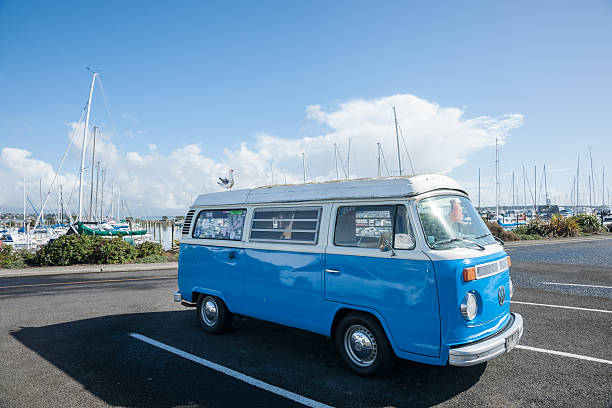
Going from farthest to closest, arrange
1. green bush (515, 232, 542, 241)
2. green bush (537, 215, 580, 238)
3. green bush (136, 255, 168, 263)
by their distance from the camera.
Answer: green bush (537, 215, 580, 238)
green bush (515, 232, 542, 241)
green bush (136, 255, 168, 263)

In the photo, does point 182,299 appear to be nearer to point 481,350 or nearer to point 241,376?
point 241,376

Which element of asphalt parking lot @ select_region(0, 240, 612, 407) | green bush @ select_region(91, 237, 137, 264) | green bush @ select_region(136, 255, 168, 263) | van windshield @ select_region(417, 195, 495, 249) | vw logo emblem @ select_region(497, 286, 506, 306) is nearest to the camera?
asphalt parking lot @ select_region(0, 240, 612, 407)

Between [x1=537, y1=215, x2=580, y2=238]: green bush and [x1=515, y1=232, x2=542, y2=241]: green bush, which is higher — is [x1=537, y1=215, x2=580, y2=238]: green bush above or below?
above

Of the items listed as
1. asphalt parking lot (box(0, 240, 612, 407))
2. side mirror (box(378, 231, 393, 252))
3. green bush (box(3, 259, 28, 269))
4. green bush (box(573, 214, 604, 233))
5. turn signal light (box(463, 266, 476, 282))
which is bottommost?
asphalt parking lot (box(0, 240, 612, 407))

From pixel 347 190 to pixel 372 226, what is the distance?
0.62 metres

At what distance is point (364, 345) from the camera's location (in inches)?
185

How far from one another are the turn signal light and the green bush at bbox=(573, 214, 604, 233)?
3092cm

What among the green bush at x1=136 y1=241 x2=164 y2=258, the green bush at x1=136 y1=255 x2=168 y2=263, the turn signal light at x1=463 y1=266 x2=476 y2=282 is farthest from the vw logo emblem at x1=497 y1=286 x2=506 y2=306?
the green bush at x1=136 y1=241 x2=164 y2=258

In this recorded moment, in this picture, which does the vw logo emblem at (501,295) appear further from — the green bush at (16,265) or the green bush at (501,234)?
the green bush at (501,234)

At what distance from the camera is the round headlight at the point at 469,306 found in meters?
4.04

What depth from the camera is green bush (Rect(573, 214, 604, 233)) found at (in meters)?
28.8

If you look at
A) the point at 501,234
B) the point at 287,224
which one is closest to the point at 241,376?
the point at 287,224

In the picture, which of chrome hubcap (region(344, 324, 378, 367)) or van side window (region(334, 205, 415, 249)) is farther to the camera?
chrome hubcap (region(344, 324, 378, 367))

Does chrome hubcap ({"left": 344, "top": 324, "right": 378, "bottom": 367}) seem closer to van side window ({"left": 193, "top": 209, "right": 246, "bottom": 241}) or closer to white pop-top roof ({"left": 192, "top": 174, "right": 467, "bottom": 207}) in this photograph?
white pop-top roof ({"left": 192, "top": 174, "right": 467, "bottom": 207})
